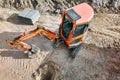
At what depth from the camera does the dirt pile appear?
17.2 meters

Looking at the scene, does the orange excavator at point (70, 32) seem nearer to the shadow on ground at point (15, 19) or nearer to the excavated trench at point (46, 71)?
the excavated trench at point (46, 71)

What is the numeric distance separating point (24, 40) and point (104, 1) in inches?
277

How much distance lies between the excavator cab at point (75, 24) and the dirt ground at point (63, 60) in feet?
2.45

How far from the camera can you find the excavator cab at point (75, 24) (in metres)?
12.9

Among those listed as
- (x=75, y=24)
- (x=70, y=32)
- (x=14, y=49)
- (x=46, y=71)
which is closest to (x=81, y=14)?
(x=75, y=24)

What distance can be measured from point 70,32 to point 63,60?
1.86 metres

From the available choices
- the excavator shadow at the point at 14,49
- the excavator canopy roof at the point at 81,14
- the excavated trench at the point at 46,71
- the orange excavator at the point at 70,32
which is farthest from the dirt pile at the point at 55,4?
the excavated trench at the point at 46,71

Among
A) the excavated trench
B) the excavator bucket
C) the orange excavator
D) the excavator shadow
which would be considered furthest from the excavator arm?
the excavated trench

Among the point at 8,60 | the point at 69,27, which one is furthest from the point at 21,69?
the point at 69,27

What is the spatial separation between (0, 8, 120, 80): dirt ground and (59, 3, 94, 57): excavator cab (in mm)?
748

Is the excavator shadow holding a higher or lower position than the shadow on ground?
lower

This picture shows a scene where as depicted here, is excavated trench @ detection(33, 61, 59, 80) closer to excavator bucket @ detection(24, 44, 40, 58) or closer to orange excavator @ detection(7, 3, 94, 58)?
excavator bucket @ detection(24, 44, 40, 58)

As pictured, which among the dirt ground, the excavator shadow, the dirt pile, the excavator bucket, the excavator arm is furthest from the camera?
the dirt pile

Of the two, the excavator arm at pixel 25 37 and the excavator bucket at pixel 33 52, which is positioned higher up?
the excavator arm at pixel 25 37
